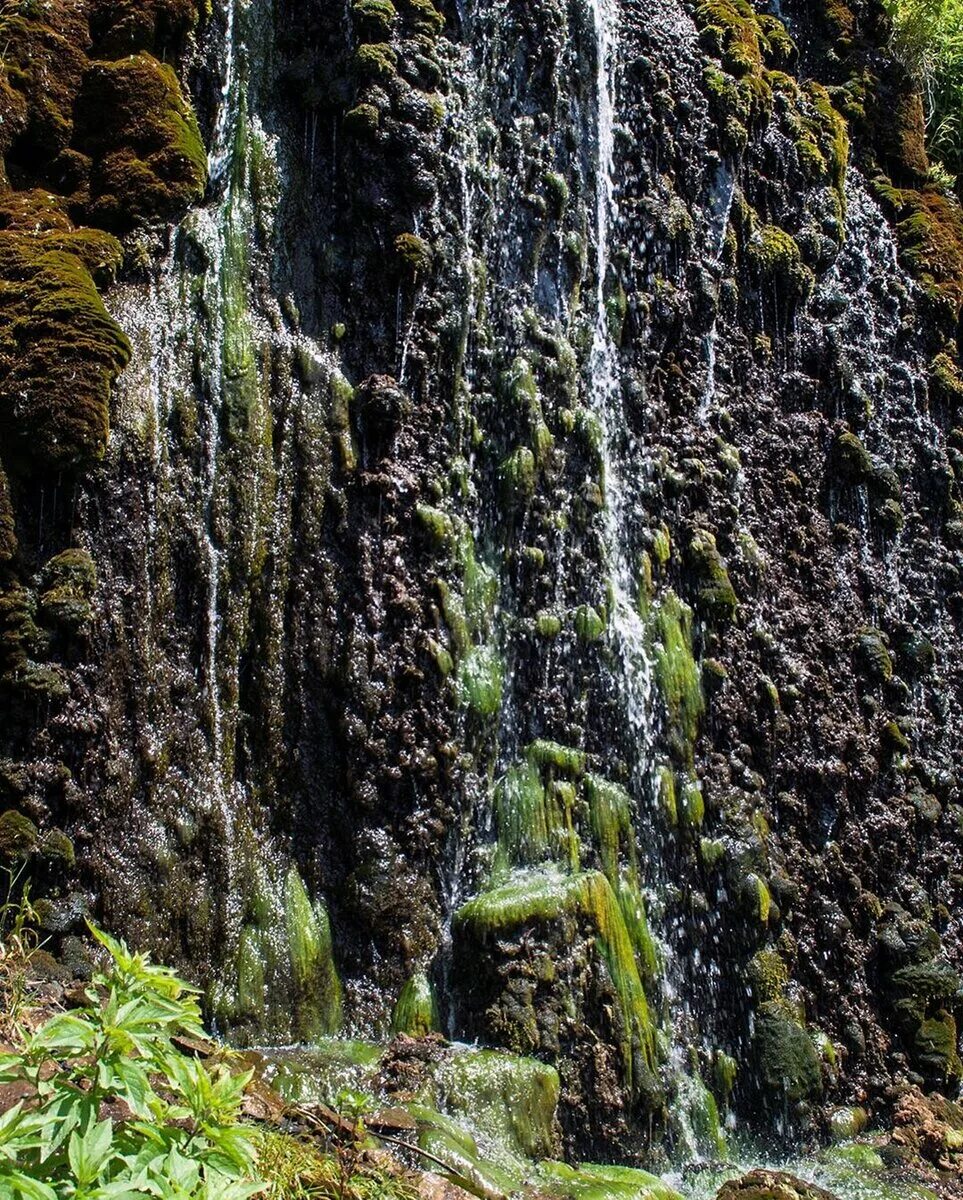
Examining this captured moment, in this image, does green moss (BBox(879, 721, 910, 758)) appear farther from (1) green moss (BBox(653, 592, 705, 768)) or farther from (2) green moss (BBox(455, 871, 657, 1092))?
(2) green moss (BBox(455, 871, 657, 1092))

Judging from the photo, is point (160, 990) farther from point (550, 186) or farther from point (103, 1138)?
point (550, 186)

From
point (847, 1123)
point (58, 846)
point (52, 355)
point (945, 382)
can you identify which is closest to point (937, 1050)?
point (847, 1123)

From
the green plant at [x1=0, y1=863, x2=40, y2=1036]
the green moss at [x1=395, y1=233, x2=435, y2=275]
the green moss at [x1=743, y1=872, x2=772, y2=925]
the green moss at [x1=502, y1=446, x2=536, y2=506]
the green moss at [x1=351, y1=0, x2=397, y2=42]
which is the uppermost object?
the green moss at [x1=351, y1=0, x2=397, y2=42]

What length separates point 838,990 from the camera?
729cm

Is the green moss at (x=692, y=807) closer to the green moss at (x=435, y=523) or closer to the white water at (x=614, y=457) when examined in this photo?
the white water at (x=614, y=457)

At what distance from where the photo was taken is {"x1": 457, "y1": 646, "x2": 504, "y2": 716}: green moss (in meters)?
6.42

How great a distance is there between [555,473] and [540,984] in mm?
2996

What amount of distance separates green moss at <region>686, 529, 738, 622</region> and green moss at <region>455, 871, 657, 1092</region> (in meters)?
2.10

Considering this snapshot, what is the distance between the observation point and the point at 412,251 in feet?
21.4

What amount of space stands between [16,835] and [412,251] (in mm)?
3745

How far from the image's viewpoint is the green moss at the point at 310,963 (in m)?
5.63

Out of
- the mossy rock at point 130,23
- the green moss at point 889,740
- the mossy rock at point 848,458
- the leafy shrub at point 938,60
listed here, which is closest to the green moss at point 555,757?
the green moss at point 889,740

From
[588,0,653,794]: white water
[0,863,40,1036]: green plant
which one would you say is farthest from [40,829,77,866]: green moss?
[588,0,653,794]: white water

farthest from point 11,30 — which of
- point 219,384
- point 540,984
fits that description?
point 540,984
